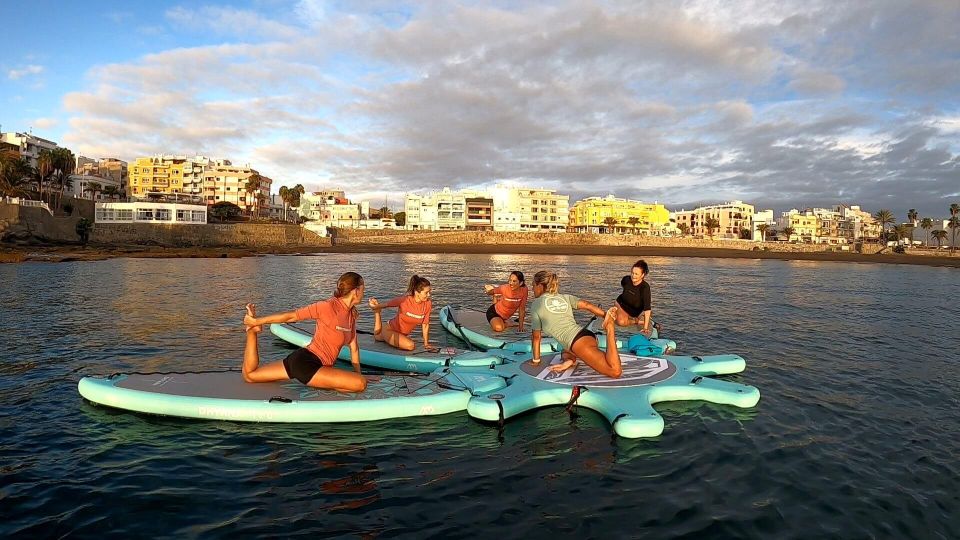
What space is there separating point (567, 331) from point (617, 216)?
504ft

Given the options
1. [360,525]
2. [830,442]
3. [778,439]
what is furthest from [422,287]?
[830,442]

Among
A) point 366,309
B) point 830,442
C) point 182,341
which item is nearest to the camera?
point 830,442

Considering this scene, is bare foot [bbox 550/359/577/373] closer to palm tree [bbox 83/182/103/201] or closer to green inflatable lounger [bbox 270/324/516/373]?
green inflatable lounger [bbox 270/324/516/373]

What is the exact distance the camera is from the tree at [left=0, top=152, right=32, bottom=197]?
7418cm

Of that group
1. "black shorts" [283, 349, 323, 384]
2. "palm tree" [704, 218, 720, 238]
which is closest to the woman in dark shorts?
"black shorts" [283, 349, 323, 384]

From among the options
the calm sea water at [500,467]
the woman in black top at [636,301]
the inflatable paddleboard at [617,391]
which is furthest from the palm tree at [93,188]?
the inflatable paddleboard at [617,391]

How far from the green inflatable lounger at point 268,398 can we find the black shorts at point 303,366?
325mm

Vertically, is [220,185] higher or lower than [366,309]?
higher

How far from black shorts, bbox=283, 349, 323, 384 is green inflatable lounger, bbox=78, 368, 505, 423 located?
325 mm

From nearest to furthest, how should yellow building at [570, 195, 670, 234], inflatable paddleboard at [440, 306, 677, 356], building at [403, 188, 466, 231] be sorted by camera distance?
inflatable paddleboard at [440, 306, 677, 356] → building at [403, 188, 466, 231] → yellow building at [570, 195, 670, 234]

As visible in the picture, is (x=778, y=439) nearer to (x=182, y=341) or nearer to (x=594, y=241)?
(x=182, y=341)

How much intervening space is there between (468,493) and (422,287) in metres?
6.09

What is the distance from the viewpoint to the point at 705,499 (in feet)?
22.2

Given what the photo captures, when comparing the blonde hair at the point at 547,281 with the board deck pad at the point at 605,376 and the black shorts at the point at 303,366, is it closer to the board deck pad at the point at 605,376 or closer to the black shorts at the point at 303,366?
the board deck pad at the point at 605,376
